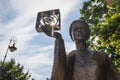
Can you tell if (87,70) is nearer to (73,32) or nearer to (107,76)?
(107,76)

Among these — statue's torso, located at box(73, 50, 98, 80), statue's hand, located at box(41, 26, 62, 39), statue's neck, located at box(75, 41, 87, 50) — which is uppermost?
statue's hand, located at box(41, 26, 62, 39)

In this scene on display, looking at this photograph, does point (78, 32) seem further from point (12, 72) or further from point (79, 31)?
point (12, 72)

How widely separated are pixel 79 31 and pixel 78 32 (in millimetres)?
25

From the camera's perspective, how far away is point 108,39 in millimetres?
18734

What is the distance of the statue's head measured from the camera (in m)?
4.69

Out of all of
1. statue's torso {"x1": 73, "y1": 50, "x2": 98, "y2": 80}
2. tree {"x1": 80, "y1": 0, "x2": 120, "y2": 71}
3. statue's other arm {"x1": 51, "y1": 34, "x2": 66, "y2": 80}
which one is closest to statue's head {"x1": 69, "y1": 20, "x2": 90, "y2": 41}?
statue's torso {"x1": 73, "y1": 50, "x2": 98, "y2": 80}

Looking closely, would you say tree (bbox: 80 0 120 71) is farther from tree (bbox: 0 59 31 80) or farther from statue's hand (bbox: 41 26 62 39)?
tree (bbox: 0 59 31 80)

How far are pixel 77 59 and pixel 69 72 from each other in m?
0.27

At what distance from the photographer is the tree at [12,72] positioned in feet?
146

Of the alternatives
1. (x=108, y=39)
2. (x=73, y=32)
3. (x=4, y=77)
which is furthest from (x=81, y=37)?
(x=4, y=77)

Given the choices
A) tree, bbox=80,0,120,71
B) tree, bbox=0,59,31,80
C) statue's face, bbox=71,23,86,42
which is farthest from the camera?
tree, bbox=0,59,31,80

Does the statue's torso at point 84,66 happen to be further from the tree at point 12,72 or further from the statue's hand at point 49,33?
the tree at point 12,72

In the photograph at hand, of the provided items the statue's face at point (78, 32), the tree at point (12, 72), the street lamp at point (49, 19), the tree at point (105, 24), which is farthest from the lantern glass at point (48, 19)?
the tree at point (12, 72)

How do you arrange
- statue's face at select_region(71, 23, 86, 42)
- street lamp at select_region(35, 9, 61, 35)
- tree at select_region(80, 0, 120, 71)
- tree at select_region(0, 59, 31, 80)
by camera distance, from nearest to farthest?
street lamp at select_region(35, 9, 61, 35) < statue's face at select_region(71, 23, 86, 42) < tree at select_region(80, 0, 120, 71) < tree at select_region(0, 59, 31, 80)
